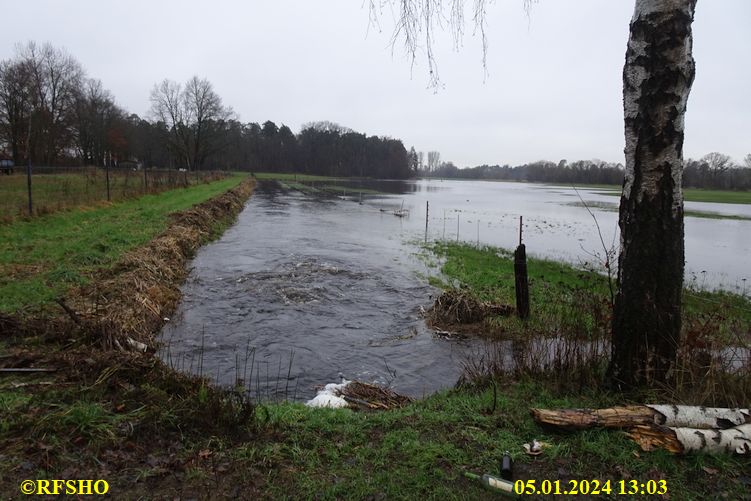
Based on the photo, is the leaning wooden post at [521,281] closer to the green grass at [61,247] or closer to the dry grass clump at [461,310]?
the dry grass clump at [461,310]

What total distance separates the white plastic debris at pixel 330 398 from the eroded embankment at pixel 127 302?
8.23 feet

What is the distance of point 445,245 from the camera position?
67.7 ft

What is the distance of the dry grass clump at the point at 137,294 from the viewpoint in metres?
6.32

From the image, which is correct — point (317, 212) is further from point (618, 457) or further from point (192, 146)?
point (192, 146)

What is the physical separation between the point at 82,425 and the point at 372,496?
2306 mm

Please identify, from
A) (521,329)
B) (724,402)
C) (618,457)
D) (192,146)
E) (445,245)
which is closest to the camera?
(618,457)

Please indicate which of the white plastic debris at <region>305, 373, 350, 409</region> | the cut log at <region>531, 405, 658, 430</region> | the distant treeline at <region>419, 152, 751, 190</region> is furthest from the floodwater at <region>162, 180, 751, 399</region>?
the distant treeline at <region>419, 152, 751, 190</region>

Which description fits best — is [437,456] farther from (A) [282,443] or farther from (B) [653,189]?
(B) [653,189]

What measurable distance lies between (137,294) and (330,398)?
16.6ft

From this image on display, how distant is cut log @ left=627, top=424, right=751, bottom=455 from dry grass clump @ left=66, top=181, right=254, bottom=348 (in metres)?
5.72

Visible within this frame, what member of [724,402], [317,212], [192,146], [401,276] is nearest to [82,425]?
[724,402]

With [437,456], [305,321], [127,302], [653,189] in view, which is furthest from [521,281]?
[127,302]

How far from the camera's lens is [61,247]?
36.8ft

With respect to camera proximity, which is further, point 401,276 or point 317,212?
point 317,212
